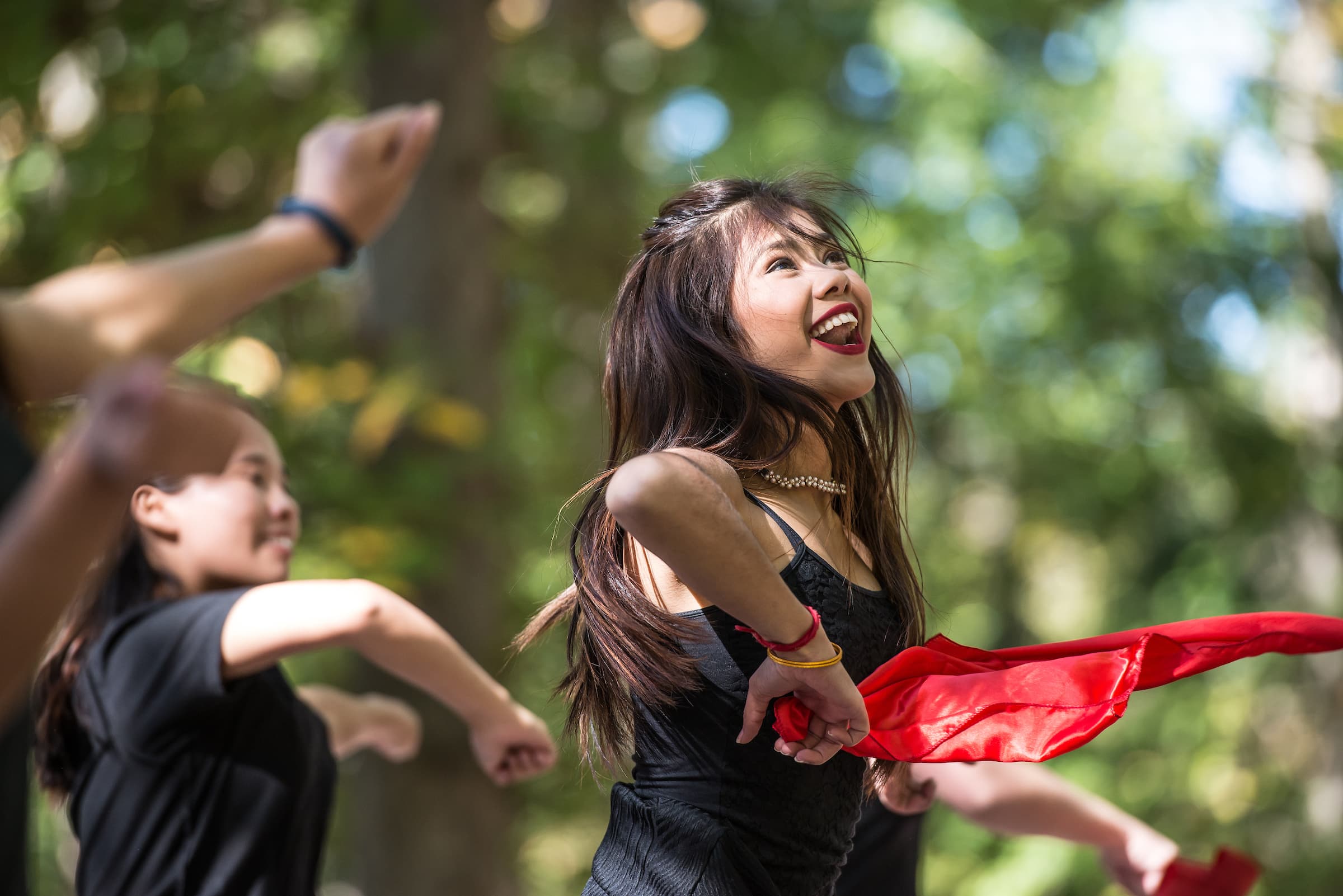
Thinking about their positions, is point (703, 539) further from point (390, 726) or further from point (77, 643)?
point (390, 726)

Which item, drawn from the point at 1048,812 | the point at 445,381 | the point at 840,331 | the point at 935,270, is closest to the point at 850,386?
the point at 840,331

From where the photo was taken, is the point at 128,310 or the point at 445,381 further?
the point at 445,381

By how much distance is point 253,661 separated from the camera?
67.7 inches

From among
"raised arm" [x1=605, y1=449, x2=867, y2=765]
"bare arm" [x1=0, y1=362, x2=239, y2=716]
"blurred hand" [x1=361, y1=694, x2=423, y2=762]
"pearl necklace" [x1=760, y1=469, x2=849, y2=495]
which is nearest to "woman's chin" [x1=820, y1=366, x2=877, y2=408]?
"pearl necklace" [x1=760, y1=469, x2=849, y2=495]

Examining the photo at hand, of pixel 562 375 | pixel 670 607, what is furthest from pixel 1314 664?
pixel 670 607

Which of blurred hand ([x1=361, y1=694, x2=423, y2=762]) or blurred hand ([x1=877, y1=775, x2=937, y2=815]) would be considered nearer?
blurred hand ([x1=877, y1=775, x2=937, y2=815])

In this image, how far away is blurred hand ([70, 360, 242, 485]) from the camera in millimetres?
799

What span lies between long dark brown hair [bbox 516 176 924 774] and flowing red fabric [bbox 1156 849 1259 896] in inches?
31.5

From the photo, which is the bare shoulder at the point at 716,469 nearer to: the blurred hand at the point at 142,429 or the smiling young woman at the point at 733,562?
the smiling young woman at the point at 733,562

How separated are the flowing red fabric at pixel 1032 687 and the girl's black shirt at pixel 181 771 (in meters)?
0.87

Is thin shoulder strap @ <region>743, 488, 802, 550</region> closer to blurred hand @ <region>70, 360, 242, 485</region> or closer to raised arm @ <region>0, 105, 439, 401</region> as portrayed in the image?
raised arm @ <region>0, 105, 439, 401</region>

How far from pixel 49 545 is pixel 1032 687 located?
1113mm

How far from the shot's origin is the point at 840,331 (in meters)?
1.59

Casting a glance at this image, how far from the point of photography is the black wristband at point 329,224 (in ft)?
5.20
